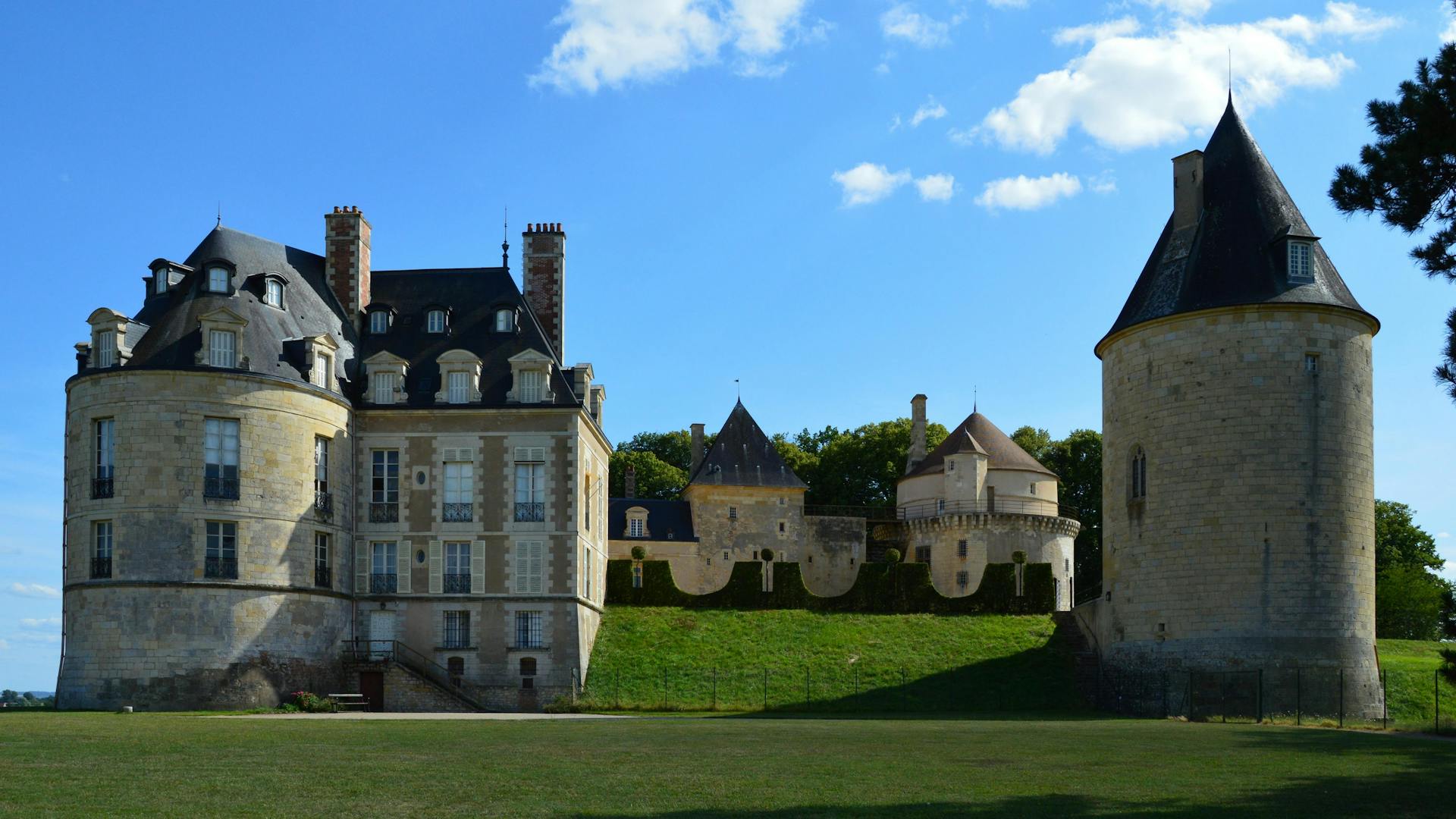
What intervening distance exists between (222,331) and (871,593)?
19969 millimetres

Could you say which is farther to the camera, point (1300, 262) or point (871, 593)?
point (871, 593)

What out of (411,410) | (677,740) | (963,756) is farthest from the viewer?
(411,410)

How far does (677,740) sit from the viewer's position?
20.6 m

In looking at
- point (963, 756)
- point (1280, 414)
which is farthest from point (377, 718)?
point (1280, 414)

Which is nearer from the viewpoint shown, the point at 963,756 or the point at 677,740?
the point at 963,756

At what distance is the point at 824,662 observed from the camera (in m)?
38.6

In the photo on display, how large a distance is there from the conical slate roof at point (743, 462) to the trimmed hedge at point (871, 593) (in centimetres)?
1433

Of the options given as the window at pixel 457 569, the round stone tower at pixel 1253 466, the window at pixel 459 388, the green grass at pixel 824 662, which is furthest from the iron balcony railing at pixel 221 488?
the round stone tower at pixel 1253 466

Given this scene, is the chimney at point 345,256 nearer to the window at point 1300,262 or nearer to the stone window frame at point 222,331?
the stone window frame at point 222,331

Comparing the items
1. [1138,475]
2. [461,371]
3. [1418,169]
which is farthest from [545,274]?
[1418,169]

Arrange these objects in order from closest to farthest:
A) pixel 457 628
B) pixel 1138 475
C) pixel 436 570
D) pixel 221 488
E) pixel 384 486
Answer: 1. pixel 221 488
2. pixel 1138 475
3. pixel 457 628
4. pixel 436 570
5. pixel 384 486

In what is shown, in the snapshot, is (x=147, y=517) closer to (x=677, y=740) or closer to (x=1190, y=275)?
(x=677, y=740)

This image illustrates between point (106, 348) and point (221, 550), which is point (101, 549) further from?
point (106, 348)

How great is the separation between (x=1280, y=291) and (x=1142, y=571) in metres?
7.20
